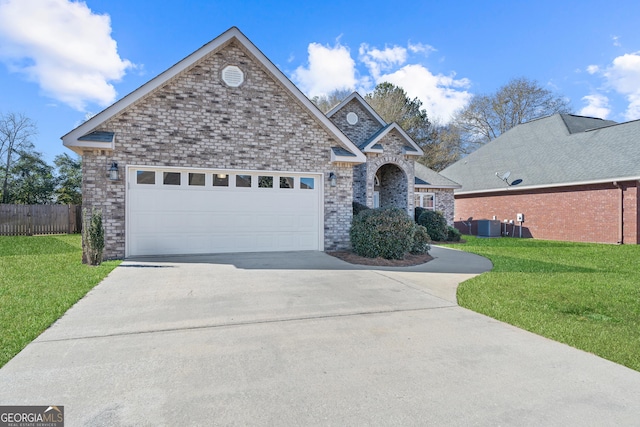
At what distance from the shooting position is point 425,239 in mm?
9953

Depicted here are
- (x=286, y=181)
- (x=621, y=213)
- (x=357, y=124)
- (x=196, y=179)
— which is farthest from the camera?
(x=357, y=124)

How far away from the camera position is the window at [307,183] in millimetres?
10367

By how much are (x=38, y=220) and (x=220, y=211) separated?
1420 centimetres

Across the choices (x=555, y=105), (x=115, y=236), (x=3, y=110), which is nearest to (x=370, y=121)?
(x=115, y=236)

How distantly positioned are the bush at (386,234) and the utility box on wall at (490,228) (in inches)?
428

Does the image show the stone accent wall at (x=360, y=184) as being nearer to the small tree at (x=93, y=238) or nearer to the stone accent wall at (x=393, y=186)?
the stone accent wall at (x=393, y=186)

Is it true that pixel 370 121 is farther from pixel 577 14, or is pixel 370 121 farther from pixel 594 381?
pixel 594 381

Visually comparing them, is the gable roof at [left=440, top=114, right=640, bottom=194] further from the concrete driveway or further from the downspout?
the concrete driveway

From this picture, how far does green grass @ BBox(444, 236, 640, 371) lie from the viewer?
3688mm

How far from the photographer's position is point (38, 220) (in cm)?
1758

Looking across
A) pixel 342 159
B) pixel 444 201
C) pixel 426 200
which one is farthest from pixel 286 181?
pixel 444 201

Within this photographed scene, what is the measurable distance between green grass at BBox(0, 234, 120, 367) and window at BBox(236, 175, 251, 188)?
361 centimetres

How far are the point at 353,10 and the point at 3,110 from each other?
25450 millimetres

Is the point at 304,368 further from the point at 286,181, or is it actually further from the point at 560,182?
the point at 560,182
